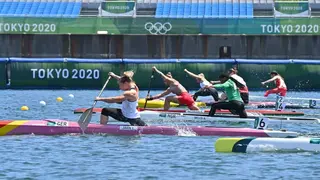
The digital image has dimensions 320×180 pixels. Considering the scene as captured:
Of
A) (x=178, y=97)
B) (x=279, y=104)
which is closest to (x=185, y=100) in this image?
(x=178, y=97)

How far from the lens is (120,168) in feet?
55.9

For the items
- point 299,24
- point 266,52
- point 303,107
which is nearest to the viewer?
point 303,107

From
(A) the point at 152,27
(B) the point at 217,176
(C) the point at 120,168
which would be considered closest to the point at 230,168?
(B) the point at 217,176

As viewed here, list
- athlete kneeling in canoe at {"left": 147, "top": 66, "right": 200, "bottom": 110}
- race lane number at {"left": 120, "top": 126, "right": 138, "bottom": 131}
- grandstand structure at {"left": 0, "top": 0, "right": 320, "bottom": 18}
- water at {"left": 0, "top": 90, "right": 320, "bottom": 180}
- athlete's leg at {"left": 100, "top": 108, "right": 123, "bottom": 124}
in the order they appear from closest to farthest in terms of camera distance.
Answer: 1. water at {"left": 0, "top": 90, "right": 320, "bottom": 180}
2. race lane number at {"left": 120, "top": 126, "right": 138, "bottom": 131}
3. athlete's leg at {"left": 100, "top": 108, "right": 123, "bottom": 124}
4. athlete kneeling in canoe at {"left": 147, "top": 66, "right": 200, "bottom": 110}
5. grandstand structure at {"left": 0, "top": 0, "right": 320, "bottom": 18}

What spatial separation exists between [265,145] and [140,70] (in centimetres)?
2260

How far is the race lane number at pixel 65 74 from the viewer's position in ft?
135

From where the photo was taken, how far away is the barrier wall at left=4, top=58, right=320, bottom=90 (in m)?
41.1

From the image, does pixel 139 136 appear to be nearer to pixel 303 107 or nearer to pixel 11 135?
pixel 11 135

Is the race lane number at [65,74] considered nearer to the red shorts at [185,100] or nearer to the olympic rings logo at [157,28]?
the olympic rings logo at [157,28]

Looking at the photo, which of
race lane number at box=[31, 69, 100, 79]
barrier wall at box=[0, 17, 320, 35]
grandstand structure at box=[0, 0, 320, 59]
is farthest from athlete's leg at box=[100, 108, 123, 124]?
barrier wall at box=[0, 17, 320, 35]

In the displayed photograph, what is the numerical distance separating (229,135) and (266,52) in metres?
25.6

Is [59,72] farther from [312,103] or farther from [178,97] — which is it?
[178,97]

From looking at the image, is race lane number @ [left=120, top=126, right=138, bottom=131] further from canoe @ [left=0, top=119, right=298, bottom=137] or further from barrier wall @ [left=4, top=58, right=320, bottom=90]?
barrier wall @ [left=4, top=58, right=320, bottom=90]

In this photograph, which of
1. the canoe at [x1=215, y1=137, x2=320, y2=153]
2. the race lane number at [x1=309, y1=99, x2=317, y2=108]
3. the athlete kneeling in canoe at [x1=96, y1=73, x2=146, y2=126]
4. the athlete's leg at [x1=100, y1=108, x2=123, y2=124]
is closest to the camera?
the canoe at [x1=215, y1=137, x2=320, y2=153]
